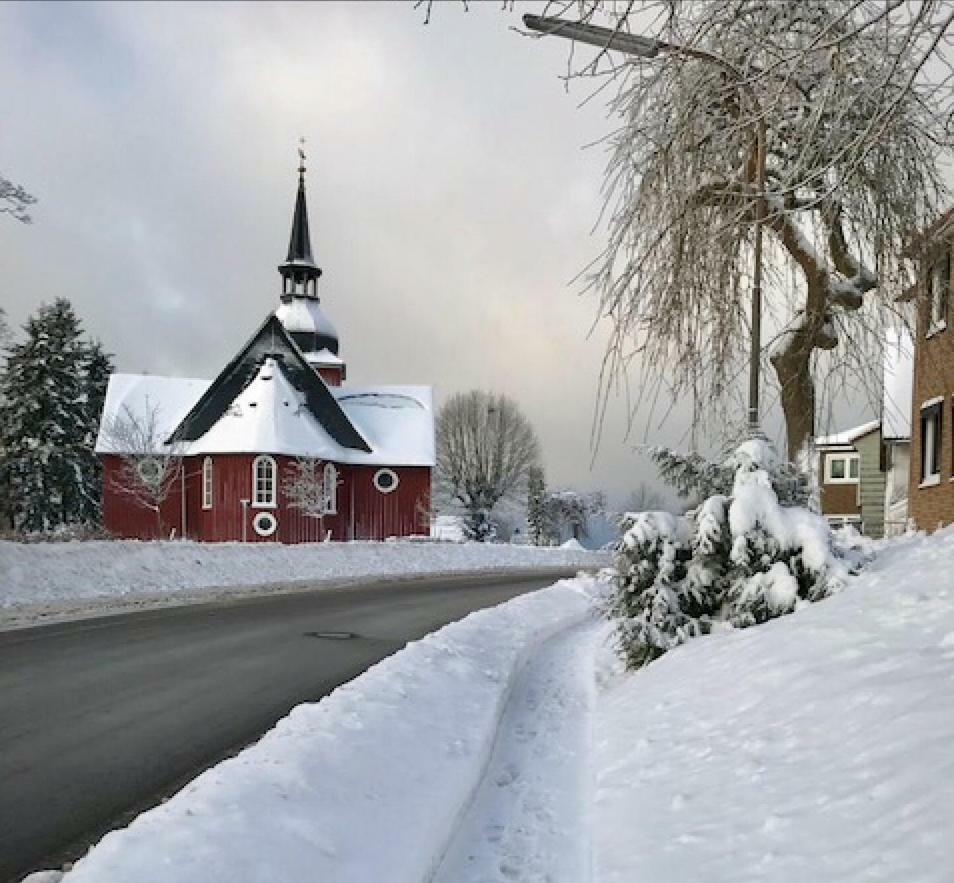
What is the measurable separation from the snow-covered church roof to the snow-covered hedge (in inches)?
1293

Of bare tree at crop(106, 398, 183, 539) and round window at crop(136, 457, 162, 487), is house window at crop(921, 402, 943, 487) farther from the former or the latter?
round window at crop(136, 457, 162, 487)

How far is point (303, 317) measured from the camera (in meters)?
54.3

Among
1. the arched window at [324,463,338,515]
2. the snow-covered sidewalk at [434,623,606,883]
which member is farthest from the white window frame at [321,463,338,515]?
the snow-covered sidewalk at [434,623,606,883]

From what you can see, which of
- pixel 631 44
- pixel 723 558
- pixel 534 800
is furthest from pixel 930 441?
pixel 631 44

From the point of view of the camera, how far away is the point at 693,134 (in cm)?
730

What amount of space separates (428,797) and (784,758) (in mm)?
1819

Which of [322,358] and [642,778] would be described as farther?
[322,358]

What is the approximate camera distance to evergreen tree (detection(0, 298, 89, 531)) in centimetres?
4294

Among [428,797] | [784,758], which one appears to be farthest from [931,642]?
[428,797]

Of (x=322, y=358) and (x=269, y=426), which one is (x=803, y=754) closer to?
(x=269, y=426)

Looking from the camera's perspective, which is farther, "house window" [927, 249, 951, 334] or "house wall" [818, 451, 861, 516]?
"house wall" [818, 451, 861, 516]

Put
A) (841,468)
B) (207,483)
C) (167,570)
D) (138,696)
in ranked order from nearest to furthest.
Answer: (138,696) → (167,570) → (207,483) → (841,468)

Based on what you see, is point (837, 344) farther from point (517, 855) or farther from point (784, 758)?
point (517, 855)

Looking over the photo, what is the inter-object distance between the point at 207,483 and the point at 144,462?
2.76 metres
